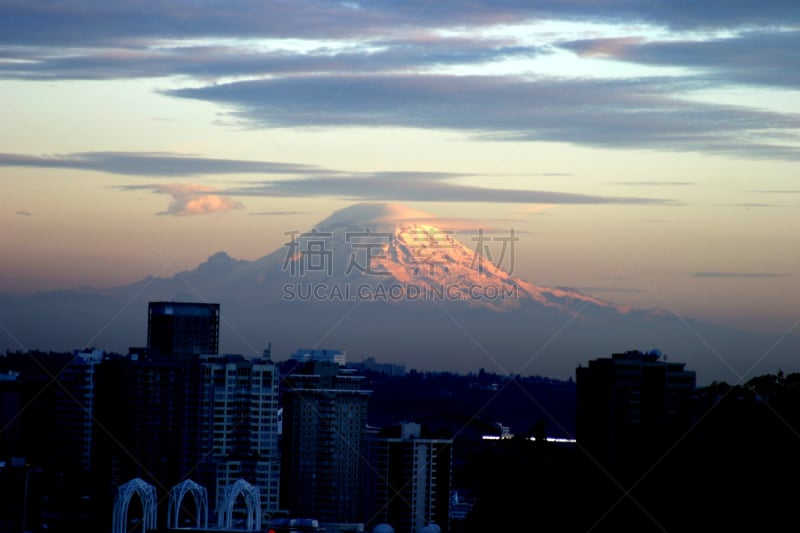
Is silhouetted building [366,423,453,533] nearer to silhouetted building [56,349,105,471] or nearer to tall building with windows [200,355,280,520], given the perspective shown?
tall building with windows [200,355,280,520]

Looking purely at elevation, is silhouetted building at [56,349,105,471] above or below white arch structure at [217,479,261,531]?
above

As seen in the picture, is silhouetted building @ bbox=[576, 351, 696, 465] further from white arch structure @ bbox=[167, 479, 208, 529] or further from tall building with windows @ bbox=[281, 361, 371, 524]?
white arch structure @ bbox=[167, 479, 208, 529]

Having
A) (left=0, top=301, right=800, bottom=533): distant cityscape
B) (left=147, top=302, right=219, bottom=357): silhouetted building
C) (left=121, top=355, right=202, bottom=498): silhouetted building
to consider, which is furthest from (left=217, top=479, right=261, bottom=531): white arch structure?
(left=147, top=302, right=219, bottom=357): silhouetted building

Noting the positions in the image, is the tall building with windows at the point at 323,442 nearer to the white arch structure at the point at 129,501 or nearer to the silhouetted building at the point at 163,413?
the silhouetted building at the point at 163,413

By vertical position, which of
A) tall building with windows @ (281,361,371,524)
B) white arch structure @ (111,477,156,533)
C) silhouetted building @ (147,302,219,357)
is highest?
silhouetted building @ (147,302,219,357)

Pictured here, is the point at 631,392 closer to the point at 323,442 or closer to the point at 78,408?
the point at 323,442

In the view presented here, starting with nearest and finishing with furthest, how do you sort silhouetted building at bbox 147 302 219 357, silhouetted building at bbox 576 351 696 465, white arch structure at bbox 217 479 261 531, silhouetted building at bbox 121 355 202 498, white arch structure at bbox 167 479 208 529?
white arch structure at bbox 217 479 261 531 → white arch structure at bbox 167 479 208 529 → silhouetted building at bbox 576 351 696 465 → silhouetted building at bbox 121 355 202 498 → silhouetted building at bbox 147 302 219 357

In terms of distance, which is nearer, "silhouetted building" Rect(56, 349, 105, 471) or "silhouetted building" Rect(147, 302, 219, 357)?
"silhouetted building" Rect(56, 349, 105, 471)

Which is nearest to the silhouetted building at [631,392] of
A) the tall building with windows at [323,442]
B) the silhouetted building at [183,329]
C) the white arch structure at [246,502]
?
the tall building with windows at [323,442]

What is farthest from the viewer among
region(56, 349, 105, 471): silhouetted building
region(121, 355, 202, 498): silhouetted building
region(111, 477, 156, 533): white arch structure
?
region(56, 349, 105, 471): silhouetted building
